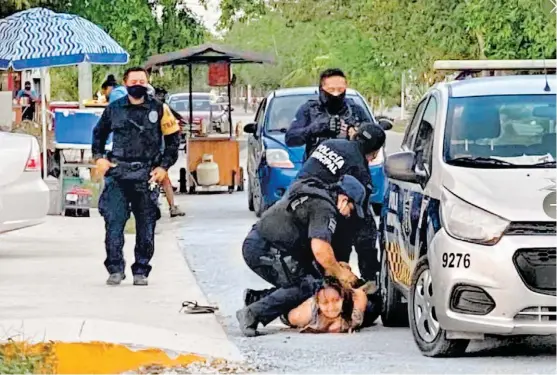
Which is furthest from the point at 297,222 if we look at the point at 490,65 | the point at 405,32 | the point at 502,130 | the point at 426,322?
the point at 405,32

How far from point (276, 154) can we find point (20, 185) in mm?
4672

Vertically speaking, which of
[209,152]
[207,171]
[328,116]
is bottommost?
[207,171]

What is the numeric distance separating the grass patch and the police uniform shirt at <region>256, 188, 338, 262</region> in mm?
1980

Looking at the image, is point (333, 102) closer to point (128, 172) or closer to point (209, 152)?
point (128, 172)

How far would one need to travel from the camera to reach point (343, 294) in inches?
361

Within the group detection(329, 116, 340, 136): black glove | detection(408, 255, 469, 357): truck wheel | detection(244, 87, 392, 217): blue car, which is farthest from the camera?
detection(244, 87, 392, 217): blue car

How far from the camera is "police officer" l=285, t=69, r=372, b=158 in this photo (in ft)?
37.2

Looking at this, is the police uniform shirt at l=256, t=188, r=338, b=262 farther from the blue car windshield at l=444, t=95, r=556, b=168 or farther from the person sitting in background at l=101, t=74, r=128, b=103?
the person sitting in background at l=101, t=74, r=128, b=103

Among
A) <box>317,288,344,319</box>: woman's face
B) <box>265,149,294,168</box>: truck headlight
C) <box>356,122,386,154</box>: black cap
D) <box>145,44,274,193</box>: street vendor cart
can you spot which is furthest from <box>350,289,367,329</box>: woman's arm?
<box>145,44,274,193</box>: street vendor cart

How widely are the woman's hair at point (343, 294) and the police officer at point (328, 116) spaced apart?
230cm

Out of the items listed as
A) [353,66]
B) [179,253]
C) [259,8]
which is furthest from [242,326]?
[353,66]

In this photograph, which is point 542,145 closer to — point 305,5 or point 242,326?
point 242,326

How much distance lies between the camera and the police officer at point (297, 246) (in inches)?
357

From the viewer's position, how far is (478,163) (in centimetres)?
834
